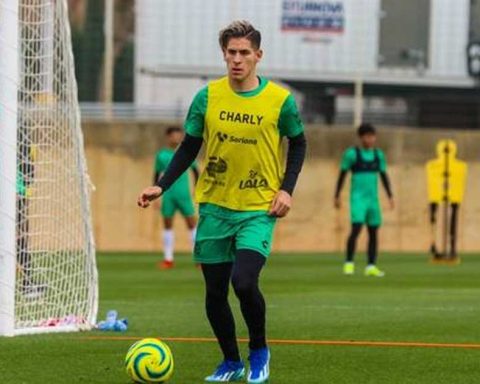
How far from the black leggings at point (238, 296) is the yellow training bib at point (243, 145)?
0.36m

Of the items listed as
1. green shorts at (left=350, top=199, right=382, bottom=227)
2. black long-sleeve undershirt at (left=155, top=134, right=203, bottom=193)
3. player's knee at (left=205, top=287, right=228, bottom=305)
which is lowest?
green shorts at (left=350, top=199, right=382, bottom=227)

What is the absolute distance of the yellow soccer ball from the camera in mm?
9344

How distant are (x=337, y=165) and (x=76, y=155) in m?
17.0

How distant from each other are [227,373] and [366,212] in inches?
472

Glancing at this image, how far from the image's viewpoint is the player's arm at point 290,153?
9617 millimetres

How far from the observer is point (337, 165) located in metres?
30.1

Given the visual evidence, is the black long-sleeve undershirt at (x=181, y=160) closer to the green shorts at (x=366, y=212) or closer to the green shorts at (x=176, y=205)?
the green shorts at (x=366, y=212)

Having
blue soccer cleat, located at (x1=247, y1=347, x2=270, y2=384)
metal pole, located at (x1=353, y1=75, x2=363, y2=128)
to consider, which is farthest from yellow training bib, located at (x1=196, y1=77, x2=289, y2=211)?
metal pole, located at (x1=353, y1=75, x2=363, y2=128)

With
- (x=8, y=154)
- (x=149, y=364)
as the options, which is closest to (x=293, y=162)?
(x=149, y=364)

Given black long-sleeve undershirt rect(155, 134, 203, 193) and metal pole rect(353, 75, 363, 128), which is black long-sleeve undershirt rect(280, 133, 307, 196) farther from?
metal pole rect(353, 75, 363, 128)

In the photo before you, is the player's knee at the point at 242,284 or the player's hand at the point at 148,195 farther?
the player's hand at the point at 148,195

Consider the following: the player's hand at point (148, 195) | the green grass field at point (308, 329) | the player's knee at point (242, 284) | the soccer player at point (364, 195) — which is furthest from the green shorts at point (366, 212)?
the player's knee at point (242, 284)

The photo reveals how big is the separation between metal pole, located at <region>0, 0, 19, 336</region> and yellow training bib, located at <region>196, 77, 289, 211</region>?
9.75ft

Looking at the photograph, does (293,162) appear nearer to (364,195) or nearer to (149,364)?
(149,364)
